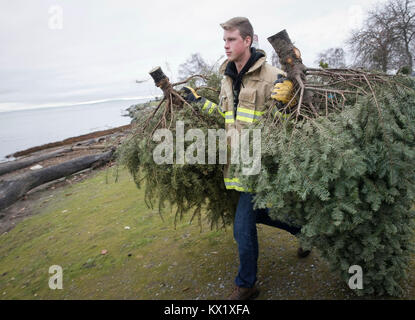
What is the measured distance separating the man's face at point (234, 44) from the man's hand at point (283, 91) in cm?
59

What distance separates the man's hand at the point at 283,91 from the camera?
245cm

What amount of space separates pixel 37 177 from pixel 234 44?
8.66 m

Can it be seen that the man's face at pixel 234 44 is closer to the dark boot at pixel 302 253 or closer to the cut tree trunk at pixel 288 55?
the cut tree trunk at pixel 288 55

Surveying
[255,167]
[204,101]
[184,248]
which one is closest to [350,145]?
[255,167]

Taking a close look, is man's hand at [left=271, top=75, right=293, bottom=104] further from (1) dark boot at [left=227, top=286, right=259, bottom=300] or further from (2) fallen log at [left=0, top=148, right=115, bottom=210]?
(2) fallen log at [left=0, top=148, right=115, bottom=210]

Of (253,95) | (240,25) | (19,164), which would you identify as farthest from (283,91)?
(19,164)

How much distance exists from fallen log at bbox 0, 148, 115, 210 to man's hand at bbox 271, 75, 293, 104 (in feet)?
26.8

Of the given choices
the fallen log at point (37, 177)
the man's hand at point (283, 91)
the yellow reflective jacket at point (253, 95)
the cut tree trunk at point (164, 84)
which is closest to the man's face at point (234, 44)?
the yellow reflective jacket at point (253, 95)

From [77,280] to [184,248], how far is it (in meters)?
1.54

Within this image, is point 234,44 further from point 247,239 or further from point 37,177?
point 37,177

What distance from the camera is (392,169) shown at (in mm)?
1829

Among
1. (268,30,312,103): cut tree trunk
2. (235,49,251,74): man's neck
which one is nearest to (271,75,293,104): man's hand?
(268,30,312,103): cut tree trunk

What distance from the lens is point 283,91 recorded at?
2.45 meters
